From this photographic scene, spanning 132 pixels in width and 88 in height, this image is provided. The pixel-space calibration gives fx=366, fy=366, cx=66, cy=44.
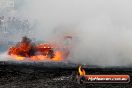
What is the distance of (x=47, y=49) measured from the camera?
7869 centimetres

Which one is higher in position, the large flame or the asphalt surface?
the large flame

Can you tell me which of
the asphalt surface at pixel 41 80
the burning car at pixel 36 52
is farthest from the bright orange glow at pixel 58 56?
the asphalt surface at pixel 41 80

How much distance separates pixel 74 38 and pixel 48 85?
43498 mm

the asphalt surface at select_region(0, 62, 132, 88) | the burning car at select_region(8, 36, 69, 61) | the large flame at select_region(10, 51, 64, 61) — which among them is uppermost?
the burning car at select_region(8, 36, 69, 61)

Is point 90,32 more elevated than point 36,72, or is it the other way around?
point 90,32

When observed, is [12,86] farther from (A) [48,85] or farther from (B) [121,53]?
(B) [121,53]

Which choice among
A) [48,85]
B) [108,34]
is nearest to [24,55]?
[108,34]

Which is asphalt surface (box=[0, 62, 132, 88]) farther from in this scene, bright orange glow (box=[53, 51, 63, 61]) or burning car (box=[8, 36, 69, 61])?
burning car (box=[8, 36, 69, 61])

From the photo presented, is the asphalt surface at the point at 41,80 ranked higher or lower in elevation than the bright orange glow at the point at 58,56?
lower

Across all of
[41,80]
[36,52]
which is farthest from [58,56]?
[41,80]

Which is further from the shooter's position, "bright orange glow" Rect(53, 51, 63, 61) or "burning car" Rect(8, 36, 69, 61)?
"burning car" Rect(8, 36, 69, 61)

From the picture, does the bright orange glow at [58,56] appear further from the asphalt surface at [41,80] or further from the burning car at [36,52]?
the asphalt surface at [41,80]

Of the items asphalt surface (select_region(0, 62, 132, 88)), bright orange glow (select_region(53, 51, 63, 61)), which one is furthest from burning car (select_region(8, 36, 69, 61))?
asphalt surface (select_region(0, 62, 132, 88))

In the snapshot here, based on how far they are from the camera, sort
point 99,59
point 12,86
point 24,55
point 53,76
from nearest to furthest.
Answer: point 12,86
point 53,76
point 99,59
point 24,55
